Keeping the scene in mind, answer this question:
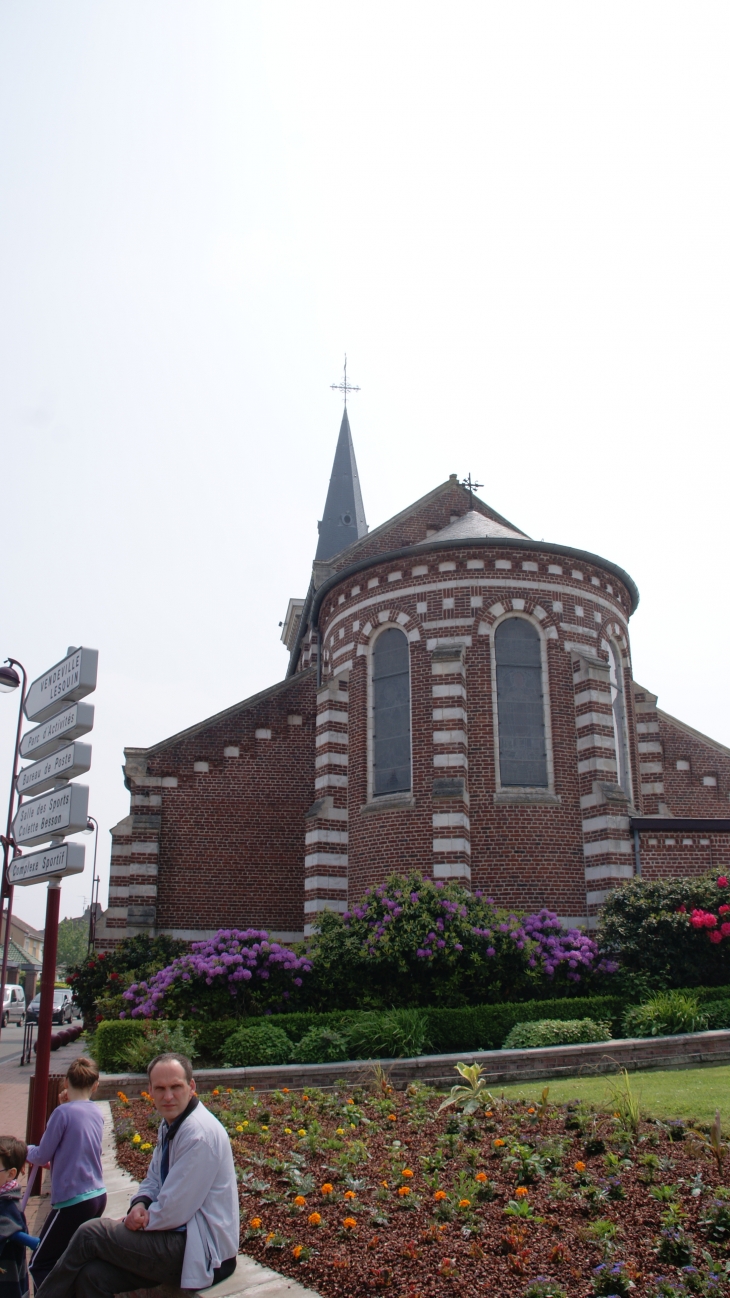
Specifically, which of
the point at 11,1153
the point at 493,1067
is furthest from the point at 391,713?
the point at 11,1153

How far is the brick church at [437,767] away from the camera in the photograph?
18359mm

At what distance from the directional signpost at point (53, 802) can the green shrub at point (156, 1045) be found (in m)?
4.18

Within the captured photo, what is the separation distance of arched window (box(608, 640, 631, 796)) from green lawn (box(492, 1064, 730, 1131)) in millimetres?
8859

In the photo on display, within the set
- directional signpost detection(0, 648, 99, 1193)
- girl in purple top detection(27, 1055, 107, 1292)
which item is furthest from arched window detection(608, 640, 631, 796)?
girl in purple top detection(27, 1055, 107, 1292)

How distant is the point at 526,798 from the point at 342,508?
2711cm

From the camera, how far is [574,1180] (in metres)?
6.61

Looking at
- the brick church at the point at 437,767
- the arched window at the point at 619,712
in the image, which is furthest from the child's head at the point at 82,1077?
the arched window at the point at 619,712

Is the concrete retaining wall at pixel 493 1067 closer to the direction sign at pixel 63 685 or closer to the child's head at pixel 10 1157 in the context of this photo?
the direction sign at pixel 63 685

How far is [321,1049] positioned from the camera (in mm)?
13227

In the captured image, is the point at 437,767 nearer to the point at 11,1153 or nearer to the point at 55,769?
the point at 55,769

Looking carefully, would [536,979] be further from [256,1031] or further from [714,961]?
[256,1031]

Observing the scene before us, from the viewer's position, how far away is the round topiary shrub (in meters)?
13.1

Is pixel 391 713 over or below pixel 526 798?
over

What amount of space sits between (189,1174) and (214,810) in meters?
→ 17.9
